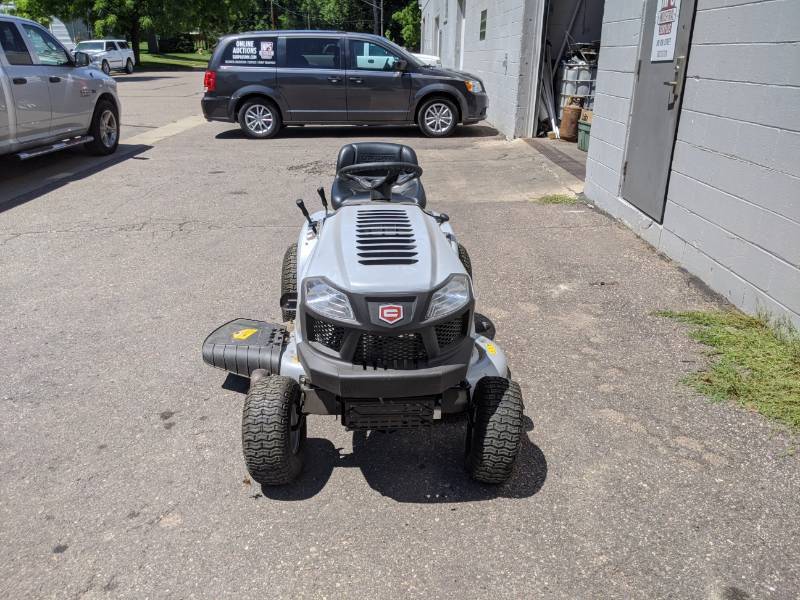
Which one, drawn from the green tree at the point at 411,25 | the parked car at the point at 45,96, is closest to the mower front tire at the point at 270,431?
the parked car at the point at 45,96

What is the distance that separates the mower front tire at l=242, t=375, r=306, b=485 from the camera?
2.81 metres

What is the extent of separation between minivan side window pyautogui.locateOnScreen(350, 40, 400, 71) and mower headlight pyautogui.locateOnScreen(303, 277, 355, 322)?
36.0 ft

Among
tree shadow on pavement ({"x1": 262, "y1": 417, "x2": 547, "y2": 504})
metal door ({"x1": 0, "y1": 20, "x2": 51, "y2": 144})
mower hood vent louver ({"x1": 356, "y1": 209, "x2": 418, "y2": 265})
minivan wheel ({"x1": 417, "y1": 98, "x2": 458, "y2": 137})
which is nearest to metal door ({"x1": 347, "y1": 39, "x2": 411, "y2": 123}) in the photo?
minivan wheel ({"x1": 417, "y1": 98, "x2": 458, "y2": 137})

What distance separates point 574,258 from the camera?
20.3ft

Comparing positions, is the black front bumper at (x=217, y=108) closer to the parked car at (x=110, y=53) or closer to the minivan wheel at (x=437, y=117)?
the minivan wheel at (x=437, y=117)

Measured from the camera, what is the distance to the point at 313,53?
1277 cm

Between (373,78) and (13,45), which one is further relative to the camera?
(373,78)

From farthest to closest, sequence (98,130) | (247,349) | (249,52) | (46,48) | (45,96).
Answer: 1. (249,52)
2. (98,130)
3. (46,48)
4. (45,96)
5. (247,349)

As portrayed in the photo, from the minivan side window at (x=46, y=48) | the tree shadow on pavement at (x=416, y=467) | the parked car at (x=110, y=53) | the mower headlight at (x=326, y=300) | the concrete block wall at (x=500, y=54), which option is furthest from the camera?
the parked car at (x=110, y=53)

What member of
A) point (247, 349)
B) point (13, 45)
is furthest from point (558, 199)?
point (13, 45)

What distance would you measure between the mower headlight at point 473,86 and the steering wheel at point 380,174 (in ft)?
31.1

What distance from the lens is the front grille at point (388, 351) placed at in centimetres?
272

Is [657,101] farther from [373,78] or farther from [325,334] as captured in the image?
[373,78]

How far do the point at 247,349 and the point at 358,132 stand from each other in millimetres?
10976
